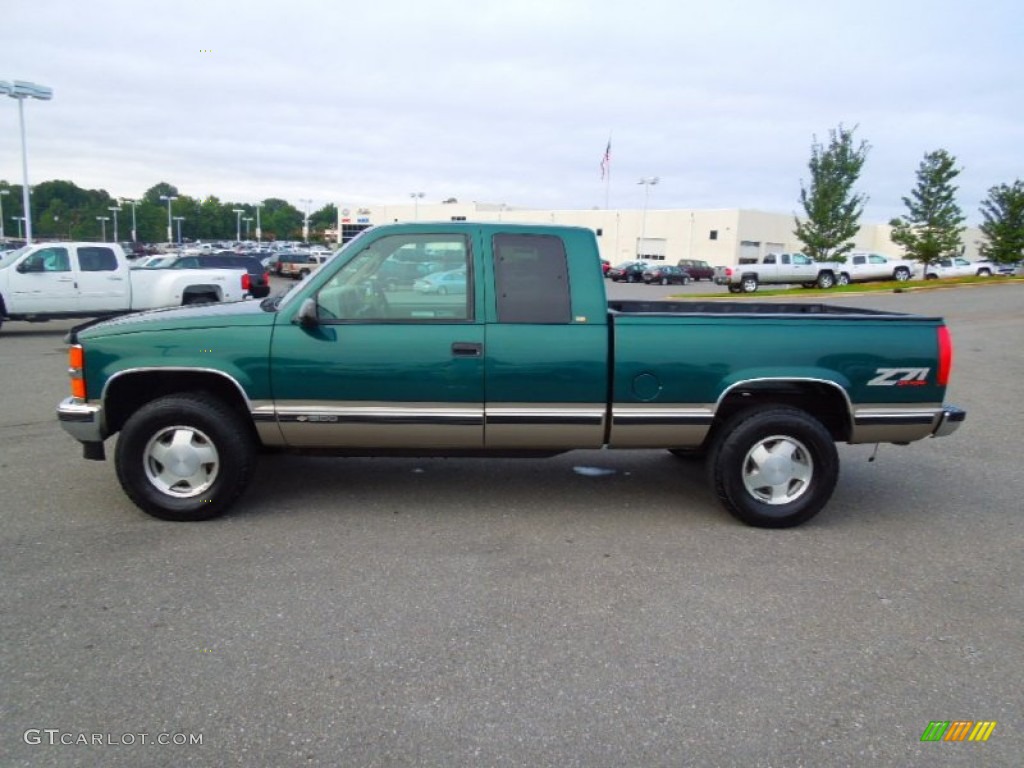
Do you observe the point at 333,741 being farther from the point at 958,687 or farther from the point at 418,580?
the point at 958,687

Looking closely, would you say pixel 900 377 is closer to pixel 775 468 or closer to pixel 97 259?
pixel 775 468

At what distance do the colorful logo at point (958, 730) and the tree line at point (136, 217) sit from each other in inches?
5133

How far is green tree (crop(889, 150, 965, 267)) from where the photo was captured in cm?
3588

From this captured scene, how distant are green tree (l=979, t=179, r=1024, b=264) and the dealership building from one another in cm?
1923

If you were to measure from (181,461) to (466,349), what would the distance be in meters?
1.91

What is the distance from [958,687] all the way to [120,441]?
4.58 metres

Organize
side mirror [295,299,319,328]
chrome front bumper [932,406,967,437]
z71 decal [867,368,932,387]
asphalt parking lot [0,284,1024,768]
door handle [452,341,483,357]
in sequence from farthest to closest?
chrome front bumper [932,406,967,437]
z71 decal [867,368,932,387]
door handle [452,341,483,357]
side mirror [295,299,319,328]
asphalt parking lot [0,284,1024,768]

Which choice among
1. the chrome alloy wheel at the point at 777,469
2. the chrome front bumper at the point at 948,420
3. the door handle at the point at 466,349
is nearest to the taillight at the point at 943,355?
the chrome front bumper at the point at 948,420

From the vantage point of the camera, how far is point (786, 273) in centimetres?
3569

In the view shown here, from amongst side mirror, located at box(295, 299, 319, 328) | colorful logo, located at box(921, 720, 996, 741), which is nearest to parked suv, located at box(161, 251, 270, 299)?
side mirror, located at box(295, 299, 319, 328)

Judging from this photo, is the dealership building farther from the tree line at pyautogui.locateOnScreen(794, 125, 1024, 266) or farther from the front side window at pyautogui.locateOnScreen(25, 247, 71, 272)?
the front side window at pyautogui.locateOnScreen(25, 247, 71, 272)

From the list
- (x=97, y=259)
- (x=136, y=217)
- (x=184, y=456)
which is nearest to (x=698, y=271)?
(x=97, y=259)

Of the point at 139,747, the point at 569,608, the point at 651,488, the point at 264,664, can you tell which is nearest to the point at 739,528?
the point at 651,488

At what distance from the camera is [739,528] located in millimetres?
4844
